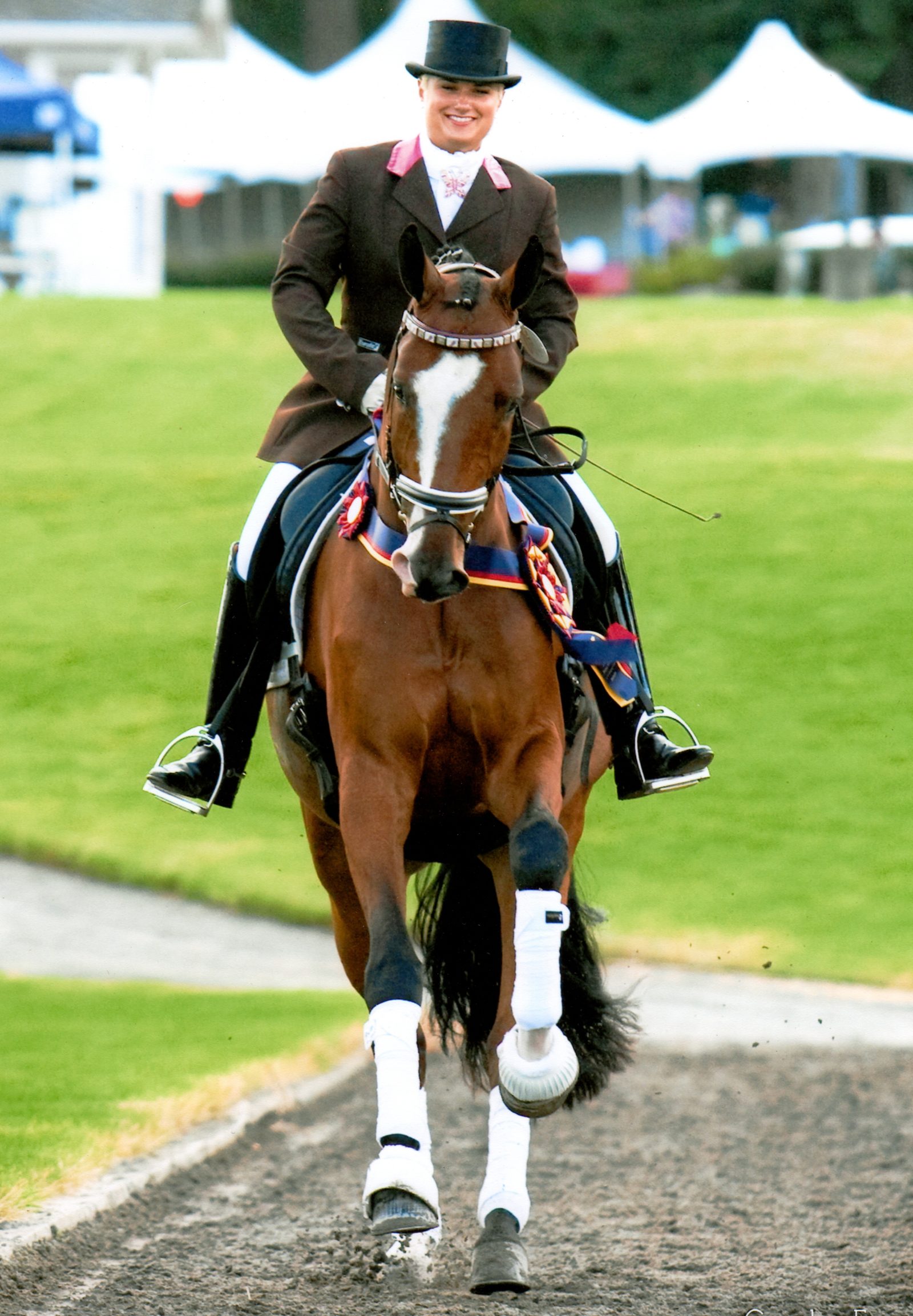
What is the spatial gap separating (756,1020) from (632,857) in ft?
10.1

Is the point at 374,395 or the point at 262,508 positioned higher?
the point at 374,395

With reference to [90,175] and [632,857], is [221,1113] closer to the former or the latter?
[632,857]

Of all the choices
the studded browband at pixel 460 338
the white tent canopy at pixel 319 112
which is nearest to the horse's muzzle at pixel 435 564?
the studded browband at pixel 460 338

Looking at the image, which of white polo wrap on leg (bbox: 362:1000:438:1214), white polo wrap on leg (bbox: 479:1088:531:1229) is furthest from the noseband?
white polo wrap on leg (bbox: 479:1088:531:1229)

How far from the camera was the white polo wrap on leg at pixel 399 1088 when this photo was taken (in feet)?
16.2

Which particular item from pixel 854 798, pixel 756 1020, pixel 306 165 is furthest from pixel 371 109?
pixel 756 1020

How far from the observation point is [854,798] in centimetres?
1451

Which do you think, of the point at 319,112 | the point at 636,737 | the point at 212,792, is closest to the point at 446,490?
the point at 636,737

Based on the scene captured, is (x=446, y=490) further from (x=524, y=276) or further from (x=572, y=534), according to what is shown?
(x=572, y=534)

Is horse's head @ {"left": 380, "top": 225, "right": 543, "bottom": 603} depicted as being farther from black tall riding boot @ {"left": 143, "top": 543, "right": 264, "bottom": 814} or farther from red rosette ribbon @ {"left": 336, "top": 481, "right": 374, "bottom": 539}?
black tall riding boot @ {"left": 143, "top": 543, "right": 264, "bottom": 814}

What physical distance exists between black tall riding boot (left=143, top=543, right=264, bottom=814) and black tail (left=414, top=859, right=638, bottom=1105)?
2.94ft

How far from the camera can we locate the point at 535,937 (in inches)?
201

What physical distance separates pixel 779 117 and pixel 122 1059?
25.4 metres

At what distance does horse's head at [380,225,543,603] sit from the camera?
15.5 feet
